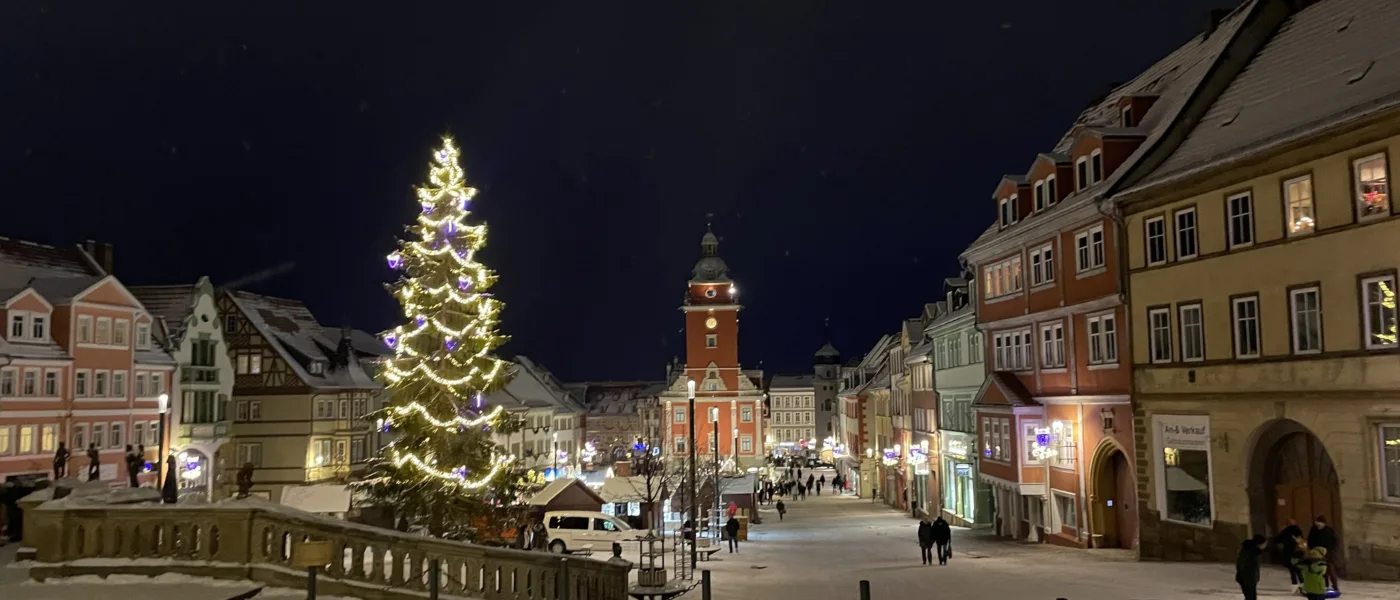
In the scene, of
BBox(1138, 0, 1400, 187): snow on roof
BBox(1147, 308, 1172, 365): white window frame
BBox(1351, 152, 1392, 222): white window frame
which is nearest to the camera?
BBox(1351, 152, 1392, 222): white window frame

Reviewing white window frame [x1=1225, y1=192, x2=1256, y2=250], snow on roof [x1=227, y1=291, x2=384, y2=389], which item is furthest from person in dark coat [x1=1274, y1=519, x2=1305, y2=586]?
snow on roof [x1=227, y1=291, x2=384, y2=389]

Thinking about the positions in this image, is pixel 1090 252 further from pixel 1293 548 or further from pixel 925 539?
pixel 1293 548

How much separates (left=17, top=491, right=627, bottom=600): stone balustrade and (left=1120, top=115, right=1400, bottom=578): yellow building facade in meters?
17.5

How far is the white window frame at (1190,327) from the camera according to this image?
96.3 feet

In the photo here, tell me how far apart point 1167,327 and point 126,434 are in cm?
4699

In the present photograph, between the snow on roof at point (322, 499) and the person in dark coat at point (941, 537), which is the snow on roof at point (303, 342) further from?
the person in dark coat at point (941, 537)

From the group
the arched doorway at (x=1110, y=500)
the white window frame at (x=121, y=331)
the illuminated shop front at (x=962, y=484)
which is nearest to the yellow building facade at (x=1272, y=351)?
the arched doorway at (x=1110, y=500)

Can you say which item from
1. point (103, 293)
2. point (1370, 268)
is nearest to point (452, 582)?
point (1370, 268)

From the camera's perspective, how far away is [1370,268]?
2352 cm

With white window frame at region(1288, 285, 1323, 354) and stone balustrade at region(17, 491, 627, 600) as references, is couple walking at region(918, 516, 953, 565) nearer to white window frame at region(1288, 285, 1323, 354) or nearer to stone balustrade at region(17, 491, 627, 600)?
white window frame at region(1288, 285, 1323, 354)

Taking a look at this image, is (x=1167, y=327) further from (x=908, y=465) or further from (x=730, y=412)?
(x=730, y=412)

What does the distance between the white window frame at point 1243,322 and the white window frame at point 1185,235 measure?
6.12 ft

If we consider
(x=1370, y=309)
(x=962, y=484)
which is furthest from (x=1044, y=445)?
(x=1370, y=309)

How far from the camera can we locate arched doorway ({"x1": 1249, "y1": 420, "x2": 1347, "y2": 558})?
85.4ft
